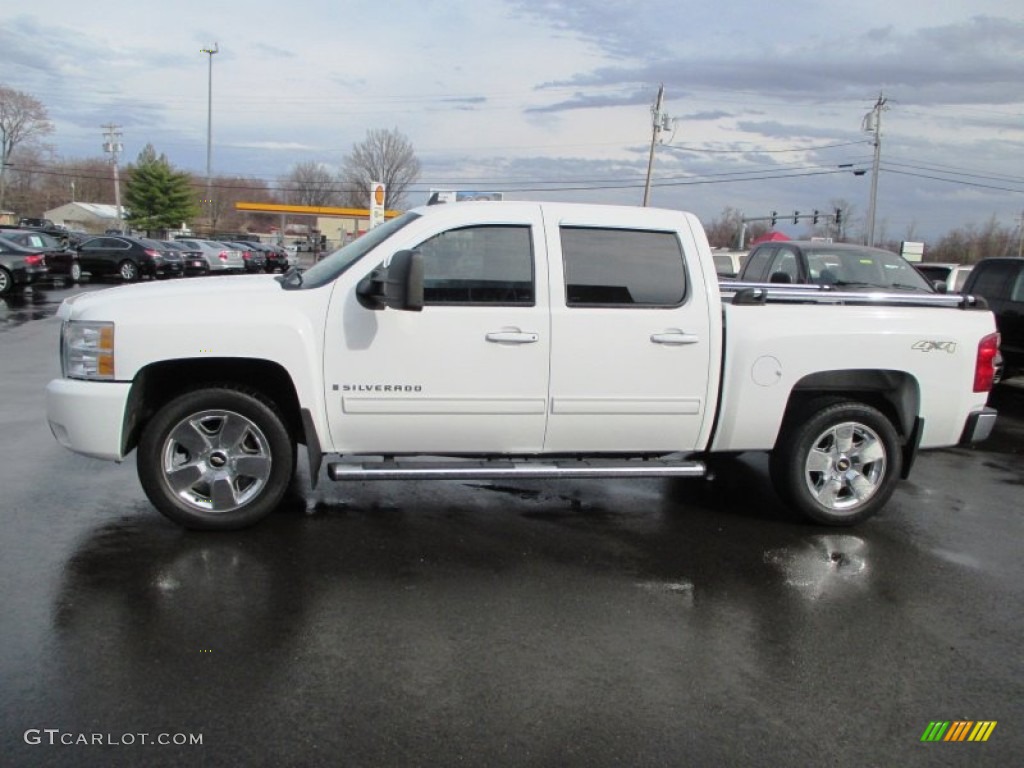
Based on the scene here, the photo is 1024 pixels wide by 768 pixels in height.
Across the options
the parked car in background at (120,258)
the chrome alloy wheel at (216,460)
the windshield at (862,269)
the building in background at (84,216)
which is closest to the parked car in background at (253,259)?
the parked car in background at (120,258)

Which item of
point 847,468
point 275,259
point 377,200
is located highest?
point 377,200

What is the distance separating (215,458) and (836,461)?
12.9 feet

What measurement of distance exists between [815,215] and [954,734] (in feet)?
166

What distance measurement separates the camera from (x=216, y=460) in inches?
191

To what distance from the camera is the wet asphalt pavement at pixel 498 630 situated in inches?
119

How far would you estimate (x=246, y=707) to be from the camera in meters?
3.13

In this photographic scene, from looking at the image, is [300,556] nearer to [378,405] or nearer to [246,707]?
[378,405]

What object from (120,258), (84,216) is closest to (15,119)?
(84,216)

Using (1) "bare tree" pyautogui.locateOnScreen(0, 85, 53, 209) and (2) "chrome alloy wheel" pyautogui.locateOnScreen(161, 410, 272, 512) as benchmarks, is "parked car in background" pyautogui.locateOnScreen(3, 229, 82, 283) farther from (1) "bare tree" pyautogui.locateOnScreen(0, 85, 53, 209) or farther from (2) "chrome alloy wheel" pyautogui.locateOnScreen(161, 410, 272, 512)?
(1) "bare tree" pyautogui.locateOnScreen(0, 85, 53, 209)

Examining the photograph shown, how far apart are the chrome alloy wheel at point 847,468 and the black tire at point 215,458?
3393 mm

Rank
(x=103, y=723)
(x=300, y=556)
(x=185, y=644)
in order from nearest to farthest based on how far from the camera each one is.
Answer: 1. (x=103, y=723)
2. (x=185, y=644)
3. (x=300, y=556)

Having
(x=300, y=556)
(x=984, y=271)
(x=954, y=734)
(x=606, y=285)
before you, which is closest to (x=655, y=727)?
(x=954, y=734)

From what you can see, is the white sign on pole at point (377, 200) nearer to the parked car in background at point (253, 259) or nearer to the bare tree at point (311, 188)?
the parked car in background at point (253, 259)

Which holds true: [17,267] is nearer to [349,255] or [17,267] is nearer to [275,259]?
[349,255]
